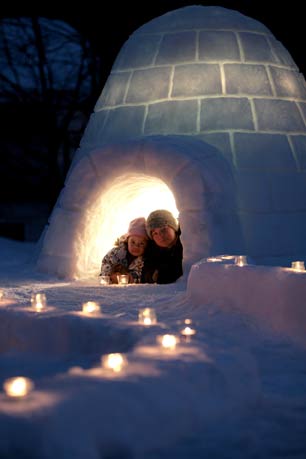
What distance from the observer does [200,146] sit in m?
5.71

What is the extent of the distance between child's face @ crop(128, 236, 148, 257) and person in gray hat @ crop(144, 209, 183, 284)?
0.25ft

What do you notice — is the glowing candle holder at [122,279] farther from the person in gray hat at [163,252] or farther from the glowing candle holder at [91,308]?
the glowing candle holder at [91,308]

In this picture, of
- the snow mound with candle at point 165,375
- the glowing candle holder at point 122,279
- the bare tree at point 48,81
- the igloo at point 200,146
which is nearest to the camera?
the snow mound with candle at point 165,375

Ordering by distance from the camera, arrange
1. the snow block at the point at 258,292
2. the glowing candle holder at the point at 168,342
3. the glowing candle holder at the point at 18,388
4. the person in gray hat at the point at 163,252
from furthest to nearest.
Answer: the person in gray hat at the point at 163,252, the snow block at the point at 258,292, the glowing candle holder at the point at 168,342, the glowing candle holder at the point at 18,388

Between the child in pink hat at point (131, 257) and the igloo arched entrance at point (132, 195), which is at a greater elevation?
the igloo arched entrance at point (132, 195)

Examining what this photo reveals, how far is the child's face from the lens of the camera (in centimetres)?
594

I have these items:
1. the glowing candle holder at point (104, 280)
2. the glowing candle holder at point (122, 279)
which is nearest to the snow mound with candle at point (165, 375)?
the glowing candle holder at point (122, 279)

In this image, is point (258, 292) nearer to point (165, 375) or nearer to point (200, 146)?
point (165, 375)

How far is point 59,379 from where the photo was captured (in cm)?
256

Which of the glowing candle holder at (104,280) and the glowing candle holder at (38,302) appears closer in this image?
the glowing candle holder at (38,302)

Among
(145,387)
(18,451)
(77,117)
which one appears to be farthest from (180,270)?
(77,117)

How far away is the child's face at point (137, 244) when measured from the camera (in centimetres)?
594

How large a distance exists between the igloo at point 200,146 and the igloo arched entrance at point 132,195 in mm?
10

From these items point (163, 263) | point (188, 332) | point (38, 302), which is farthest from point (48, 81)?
point (188, 332)
